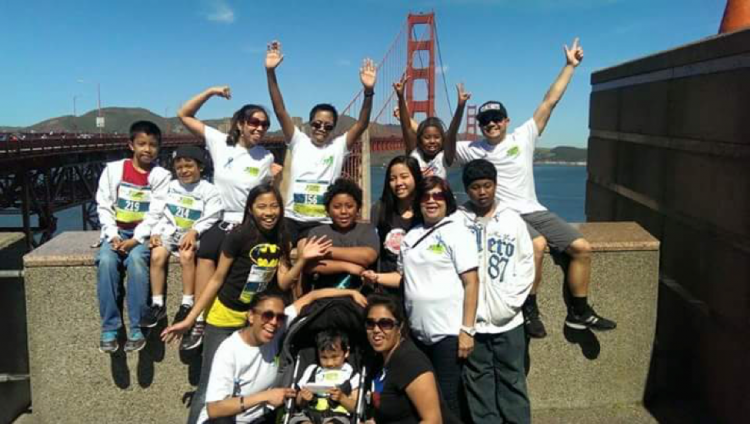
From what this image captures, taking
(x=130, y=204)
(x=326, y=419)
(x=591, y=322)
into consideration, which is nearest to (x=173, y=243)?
(x=130, y=204)

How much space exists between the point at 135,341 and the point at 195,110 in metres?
1.49

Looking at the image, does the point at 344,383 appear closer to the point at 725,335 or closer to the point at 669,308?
the point at 725,335

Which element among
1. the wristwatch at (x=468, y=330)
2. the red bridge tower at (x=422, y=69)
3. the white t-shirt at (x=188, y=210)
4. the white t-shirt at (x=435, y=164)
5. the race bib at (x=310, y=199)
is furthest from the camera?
the red bridge tower at (x=422, y=69)

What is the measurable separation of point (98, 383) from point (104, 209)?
1.07 meters

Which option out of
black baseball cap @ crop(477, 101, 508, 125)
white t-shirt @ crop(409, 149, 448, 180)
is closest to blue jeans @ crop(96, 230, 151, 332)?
white t-shirt @ crop(409, 149, 448, 180)

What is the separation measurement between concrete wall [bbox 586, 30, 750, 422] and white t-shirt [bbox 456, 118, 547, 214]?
1.02 m

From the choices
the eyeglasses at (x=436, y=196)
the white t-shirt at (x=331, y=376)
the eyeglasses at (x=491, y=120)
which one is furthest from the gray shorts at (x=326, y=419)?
the eyeglasses at (x=491, y=120)

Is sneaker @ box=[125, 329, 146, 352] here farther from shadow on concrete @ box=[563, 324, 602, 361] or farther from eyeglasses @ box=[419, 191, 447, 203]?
shadow on concrete @ box=[563, 324, 602, 361]

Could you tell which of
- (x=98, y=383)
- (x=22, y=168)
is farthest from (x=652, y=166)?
(x=22, y=168)

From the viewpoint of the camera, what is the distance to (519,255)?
2752mm

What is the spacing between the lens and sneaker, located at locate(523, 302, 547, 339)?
318 centimetres

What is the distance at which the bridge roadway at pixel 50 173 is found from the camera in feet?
73.0

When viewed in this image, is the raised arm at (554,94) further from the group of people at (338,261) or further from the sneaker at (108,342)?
the sneaker at (108,342)

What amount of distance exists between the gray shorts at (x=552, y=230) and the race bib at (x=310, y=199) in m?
1.28
